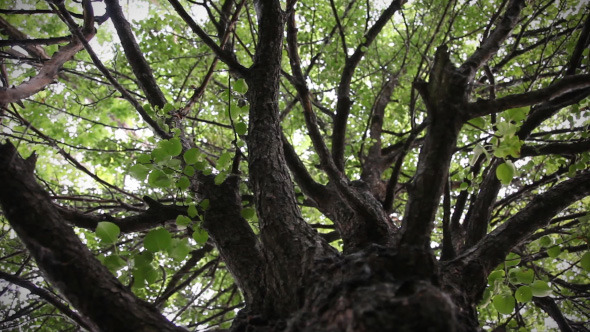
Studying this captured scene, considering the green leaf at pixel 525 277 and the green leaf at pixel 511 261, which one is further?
the green leaf at pixel 511 261

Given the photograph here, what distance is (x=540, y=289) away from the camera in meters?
1.57

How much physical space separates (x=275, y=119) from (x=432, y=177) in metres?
1.05

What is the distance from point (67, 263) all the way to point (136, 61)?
2062 mm

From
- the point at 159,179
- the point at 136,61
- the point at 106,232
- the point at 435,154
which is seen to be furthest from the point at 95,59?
the point at 435,154

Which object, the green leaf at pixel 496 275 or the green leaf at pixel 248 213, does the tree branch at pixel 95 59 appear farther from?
the green leaf at pixel 496 275

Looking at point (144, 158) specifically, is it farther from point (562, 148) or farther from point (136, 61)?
point (562, 148)

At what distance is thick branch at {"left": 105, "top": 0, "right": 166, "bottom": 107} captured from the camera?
2.58 meters

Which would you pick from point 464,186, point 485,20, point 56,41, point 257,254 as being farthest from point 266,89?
point 485,20

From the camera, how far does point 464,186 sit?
8.50 ft

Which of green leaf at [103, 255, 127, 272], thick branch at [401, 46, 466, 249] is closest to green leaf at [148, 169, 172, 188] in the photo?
green leaf at [103, 255, 127, 272]

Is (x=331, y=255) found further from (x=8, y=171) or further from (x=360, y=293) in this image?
(x=8, y=171)

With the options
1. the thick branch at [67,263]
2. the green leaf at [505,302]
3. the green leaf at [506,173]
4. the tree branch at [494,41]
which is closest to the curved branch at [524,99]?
the tree branch at [494,41]

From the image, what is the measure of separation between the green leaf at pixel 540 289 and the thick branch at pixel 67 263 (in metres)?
1.67

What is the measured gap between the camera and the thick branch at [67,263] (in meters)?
1.02
